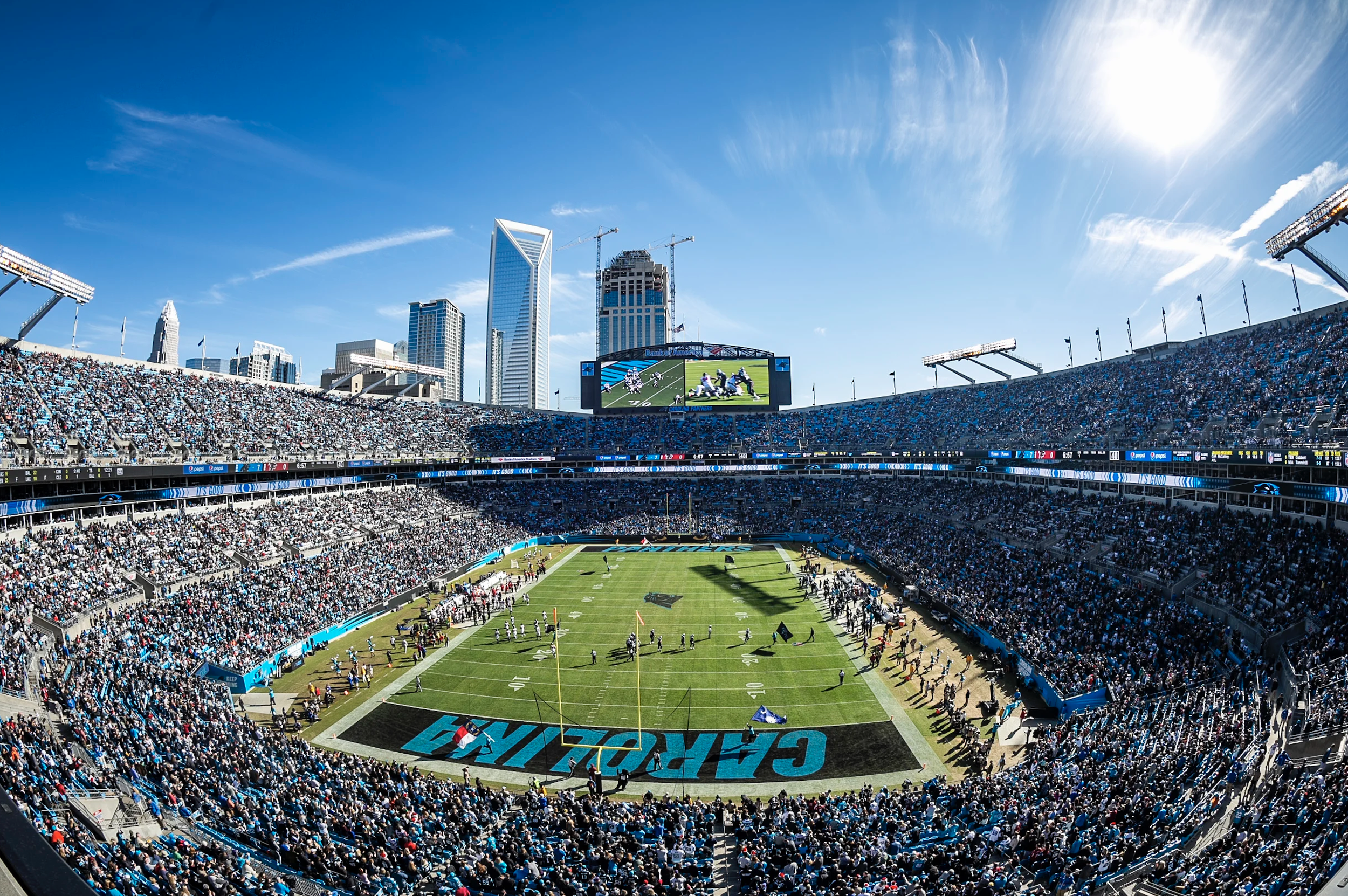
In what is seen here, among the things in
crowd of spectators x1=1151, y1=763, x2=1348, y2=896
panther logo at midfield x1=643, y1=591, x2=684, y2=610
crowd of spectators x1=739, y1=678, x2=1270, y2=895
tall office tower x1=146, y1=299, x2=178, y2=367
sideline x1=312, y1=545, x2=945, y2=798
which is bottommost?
sideline x1=312, y1=545, x2=945, y2=798

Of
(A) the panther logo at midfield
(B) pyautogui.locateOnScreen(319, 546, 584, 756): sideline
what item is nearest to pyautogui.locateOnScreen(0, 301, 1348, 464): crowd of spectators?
(B) pyautogui.locateOnScreen(319, 546, 584, 756): sideline

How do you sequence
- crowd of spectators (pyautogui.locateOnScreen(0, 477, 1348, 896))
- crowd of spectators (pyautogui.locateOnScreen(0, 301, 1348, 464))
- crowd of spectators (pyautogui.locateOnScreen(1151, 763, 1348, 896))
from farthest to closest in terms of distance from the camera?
crowd of spectators (pyautogui.locateOnScreen(0, 301, 1348, 464)) → crowd of spectators (pyautogui.locateOnScreen(0, 477, 1348, 896)) → crowd of spectators (pyautogui.locateOnScreen(1151, 763, 1348, 896))

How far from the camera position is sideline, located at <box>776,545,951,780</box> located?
21.1 meters

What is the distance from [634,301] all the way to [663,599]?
154739mm

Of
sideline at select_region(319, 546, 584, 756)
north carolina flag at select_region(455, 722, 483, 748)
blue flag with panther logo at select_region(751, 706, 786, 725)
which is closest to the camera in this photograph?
north carolina flag at select_region(455, 722, 483, 748)

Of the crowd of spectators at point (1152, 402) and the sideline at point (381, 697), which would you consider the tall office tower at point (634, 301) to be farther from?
the sideline at point (381, 697)

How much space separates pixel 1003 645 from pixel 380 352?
129606 mm

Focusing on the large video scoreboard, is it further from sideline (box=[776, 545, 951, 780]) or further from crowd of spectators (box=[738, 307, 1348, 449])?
sideline (box=[776, 545, 951, 780])

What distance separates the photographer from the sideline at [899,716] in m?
21.1

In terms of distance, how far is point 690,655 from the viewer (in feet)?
103

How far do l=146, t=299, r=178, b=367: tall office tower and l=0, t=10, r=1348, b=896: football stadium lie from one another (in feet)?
383

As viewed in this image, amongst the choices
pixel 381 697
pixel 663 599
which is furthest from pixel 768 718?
pixel 663 599

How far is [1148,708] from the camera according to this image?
21.1m

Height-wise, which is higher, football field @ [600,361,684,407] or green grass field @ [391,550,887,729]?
football field @ [600,361,684,407]
